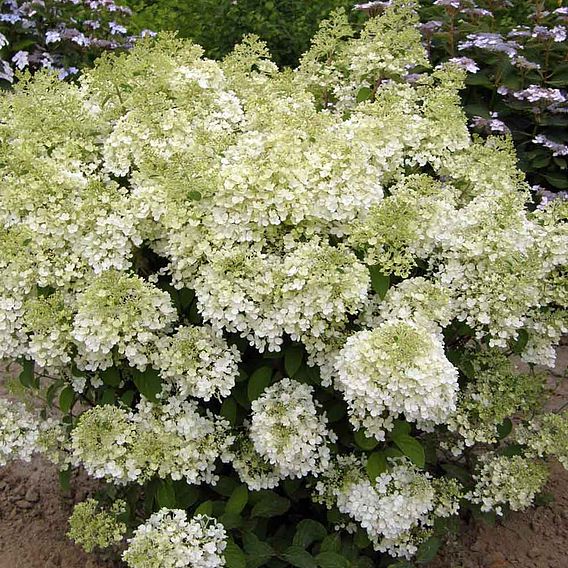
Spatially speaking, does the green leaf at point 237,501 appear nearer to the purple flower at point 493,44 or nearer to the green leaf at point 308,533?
the green leaf at point 308,533

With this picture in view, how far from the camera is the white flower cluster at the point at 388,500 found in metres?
2.36

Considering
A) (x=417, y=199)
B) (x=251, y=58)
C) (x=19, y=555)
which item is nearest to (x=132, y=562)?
(x=19, y=555)

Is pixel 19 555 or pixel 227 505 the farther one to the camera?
pixel 19 555

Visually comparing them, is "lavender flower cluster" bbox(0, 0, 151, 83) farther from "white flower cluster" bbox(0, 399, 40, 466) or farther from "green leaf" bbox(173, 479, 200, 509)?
"green leaf" bbox(173, 479, 200, 509)

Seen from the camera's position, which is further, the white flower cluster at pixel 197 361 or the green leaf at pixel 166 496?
the green leaf at pixel 166 496

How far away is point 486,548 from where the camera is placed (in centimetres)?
296

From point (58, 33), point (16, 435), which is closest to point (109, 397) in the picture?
point (16, 435)

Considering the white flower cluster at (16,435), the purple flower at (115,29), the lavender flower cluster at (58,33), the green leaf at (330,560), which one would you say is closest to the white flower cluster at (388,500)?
the green leaf at (330,560)

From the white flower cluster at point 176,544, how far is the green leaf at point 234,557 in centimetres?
2

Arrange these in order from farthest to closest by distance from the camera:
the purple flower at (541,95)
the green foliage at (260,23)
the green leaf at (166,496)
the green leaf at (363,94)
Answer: the green foliage at (260,23), the purple flower at (541,95), the green leaf at (363,94), the green leaf at (166,496)

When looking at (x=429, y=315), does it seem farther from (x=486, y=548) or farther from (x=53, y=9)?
(x=53, y=9)

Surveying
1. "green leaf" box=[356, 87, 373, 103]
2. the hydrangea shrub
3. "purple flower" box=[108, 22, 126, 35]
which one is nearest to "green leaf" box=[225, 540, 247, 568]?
the hydrangea shrub

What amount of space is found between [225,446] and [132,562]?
42 cm

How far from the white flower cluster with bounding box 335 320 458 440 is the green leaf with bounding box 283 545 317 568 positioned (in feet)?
1.86
